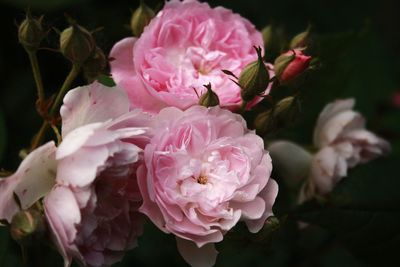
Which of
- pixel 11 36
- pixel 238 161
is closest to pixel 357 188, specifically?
pixel 238 161

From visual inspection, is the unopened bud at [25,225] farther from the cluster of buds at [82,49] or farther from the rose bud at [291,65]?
the rose bud at [291,65]

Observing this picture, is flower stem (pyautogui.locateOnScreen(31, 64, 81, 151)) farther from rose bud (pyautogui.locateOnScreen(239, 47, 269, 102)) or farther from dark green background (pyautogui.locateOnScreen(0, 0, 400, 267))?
rose bud (pyautogui.locateOnScreen(239, 47, 269, 102))

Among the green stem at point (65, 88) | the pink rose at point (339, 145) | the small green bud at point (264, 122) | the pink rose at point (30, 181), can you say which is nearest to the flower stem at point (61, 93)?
the green stem at point (65, 88)

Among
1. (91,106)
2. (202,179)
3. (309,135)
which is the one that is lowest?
(309,135)

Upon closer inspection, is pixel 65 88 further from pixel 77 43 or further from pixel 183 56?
pixel 183 56

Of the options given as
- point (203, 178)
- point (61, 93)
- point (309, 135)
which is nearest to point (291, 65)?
point (203, 178)
